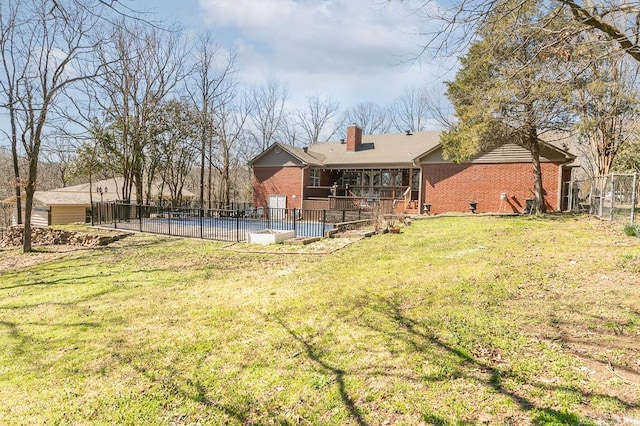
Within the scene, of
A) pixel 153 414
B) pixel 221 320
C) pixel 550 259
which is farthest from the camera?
pixel 550 259

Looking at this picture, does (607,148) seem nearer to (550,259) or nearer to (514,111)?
(514,111)

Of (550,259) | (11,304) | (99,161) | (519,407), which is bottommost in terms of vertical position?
(11,304)

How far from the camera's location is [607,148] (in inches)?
671

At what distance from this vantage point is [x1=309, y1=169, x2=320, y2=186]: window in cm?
2499

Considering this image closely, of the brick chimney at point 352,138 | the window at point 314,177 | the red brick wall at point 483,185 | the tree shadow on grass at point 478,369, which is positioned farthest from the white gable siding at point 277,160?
the tree shadow on grass at point 478,369

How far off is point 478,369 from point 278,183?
22615 mm

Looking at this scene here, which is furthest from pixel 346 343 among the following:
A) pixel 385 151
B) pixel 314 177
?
pixel 385 151

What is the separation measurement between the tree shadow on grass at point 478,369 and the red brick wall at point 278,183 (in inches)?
777

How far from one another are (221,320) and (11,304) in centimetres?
503

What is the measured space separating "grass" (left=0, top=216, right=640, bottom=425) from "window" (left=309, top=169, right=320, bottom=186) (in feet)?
56.7

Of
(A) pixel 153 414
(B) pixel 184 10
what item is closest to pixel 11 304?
(A) pixel 153 414

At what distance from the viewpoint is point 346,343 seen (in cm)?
418

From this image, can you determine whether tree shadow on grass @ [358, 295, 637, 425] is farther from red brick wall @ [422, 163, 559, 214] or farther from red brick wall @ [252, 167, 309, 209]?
red brick wall @ [252, 167, 309, 209]

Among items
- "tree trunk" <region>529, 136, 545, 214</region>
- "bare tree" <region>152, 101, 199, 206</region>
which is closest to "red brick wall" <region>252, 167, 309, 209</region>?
"bare tree" <region>152, 101, 199, 206</region>
